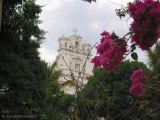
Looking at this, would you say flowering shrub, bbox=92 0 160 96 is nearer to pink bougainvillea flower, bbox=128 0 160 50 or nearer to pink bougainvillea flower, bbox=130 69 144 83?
pink bougainvillea flower, bbox=128 0 160 50

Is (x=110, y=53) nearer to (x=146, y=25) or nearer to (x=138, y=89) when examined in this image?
(x=146, y=25)

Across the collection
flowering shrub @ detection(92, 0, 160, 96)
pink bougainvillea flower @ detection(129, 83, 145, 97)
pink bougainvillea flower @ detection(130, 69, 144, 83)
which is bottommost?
pink bougainvillea flower @ detection(129, 83, 145, 97)

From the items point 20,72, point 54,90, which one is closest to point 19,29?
point 20,72

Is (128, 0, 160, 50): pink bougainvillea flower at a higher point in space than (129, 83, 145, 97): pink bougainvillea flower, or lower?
higher

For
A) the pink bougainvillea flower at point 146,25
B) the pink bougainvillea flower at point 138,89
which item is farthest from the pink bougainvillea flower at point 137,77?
the pink bougainvillea flower at point 146,25

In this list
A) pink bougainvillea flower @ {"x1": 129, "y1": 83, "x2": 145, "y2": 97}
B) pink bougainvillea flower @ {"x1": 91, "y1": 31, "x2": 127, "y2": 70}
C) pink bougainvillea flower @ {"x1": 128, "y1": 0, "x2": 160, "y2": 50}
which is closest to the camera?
pink bougainvillea flower @ {"x1": 128, "y1": 0, "x2": 160, "y2": 50}

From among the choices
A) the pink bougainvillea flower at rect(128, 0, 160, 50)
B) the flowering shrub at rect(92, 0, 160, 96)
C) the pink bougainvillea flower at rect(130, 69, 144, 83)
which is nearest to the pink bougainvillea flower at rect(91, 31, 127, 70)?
the flowering shrub at rect(92, 0, 160, 96)

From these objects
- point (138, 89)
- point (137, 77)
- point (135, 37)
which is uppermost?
point (135, 37)

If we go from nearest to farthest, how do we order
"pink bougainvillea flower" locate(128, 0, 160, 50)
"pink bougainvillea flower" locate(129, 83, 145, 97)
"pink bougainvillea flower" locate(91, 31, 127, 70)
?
1. "pink bougainvillea flower" locate(128, 0, 160, 50)
2. "pink bougainvillea flower" locate(91, 31, 127, 70)
3. "pink bougainvillea flower" locate(129, 83, 145, 97)

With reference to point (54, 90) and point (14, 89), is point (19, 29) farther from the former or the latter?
point (54, 90)

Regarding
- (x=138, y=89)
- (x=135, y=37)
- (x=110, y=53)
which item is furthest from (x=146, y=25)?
(x=138, y=89)

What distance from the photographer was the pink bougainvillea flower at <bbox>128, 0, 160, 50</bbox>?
3291 mm

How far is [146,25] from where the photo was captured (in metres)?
3.29

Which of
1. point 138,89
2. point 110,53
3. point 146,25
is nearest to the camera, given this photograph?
point 146,25
